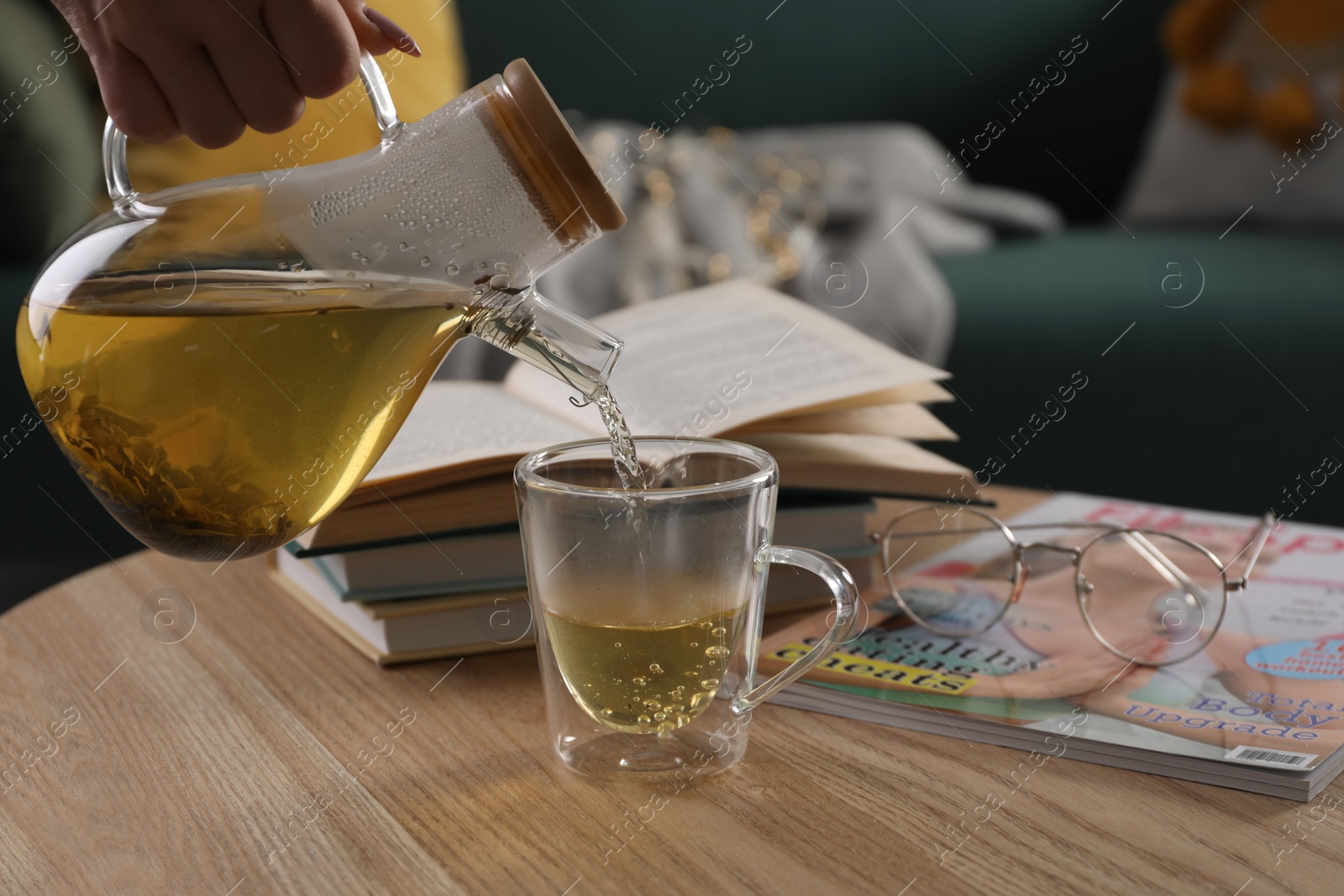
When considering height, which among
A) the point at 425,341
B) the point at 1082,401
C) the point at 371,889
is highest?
the point at 425,341

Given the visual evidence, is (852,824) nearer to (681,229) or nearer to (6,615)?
(6,615)

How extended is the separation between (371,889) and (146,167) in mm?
1501

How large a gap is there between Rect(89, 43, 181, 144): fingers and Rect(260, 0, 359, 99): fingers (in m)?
0.06

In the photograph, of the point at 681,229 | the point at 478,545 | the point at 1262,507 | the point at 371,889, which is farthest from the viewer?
the point at 681,229

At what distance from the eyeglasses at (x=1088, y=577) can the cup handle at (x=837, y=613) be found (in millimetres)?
147

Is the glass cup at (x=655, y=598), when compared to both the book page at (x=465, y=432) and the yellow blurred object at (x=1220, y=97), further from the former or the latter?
the yellow blurred object at (x=1220, y=97)

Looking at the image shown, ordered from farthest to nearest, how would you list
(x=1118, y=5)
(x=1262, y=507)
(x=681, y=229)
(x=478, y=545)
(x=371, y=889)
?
(x=1118, y=5) → (x=681, y=229) → (x=1262, y=507) → (x=478, y=545) → (x=371, y=889)

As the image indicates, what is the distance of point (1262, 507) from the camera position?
1.65m

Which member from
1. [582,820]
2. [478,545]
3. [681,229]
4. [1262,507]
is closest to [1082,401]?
[1262,507]

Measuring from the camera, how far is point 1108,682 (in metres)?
0.56

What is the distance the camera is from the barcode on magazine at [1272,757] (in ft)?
1.55

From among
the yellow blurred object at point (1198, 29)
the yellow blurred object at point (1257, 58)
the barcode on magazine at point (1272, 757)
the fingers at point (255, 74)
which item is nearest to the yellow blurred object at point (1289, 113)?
the yellow blurred object at point (1257, 58)

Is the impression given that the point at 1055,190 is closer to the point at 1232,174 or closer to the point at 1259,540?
the point at 1232,174

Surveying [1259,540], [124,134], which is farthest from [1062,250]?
[124,134]
